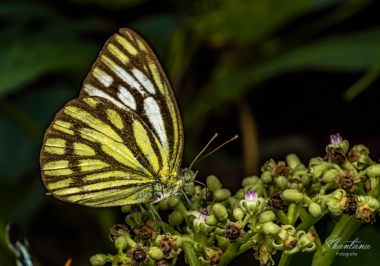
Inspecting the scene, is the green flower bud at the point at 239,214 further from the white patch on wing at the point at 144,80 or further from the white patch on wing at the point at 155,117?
the white patch on wing at the point at 144,80

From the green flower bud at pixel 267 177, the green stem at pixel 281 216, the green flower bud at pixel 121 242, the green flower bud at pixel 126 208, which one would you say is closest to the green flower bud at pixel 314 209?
the green stem at pixel 281 216

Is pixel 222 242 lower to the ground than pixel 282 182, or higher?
lower

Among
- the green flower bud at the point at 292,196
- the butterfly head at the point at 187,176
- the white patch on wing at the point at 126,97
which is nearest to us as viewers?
the green flower bud at the point at 292,196

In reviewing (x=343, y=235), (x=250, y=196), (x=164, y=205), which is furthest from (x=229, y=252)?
(x=343, y=235)

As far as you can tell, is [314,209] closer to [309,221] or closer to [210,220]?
[309,221]

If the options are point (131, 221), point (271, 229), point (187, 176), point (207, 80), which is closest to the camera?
point (271, 229)
